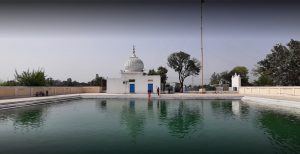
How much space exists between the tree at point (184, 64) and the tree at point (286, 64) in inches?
651

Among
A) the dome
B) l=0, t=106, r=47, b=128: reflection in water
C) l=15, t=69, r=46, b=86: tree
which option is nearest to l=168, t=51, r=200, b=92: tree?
the dome

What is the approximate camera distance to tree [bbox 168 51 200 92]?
56075 mm

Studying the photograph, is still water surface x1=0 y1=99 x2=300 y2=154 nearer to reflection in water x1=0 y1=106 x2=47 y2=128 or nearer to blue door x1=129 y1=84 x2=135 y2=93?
reflection in water x1=0 y1=106 x2=47 y2=128

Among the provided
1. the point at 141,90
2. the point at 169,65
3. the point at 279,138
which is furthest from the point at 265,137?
the point at 169,65

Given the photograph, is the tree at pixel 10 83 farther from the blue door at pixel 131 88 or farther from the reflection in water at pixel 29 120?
the reflection in water at pixel 29 120

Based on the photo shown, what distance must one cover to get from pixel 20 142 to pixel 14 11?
528 cm

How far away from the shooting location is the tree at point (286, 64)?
37.4 m

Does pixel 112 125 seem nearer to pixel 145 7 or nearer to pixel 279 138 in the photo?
pixel 279 138

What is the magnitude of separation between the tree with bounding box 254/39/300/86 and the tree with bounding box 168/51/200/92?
16529 millimetres

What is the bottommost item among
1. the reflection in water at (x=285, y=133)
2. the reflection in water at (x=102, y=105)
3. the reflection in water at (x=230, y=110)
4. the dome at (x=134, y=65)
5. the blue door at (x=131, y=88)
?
the reflection in water at (x=285, y=133)

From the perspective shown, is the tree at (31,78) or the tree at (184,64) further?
the tree at (184,64)

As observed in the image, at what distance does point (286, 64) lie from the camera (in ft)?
125

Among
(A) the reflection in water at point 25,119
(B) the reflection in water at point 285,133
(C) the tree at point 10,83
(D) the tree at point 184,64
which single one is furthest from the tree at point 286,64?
(C) the tree at point 10,83

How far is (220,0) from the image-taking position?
4.89 metres
